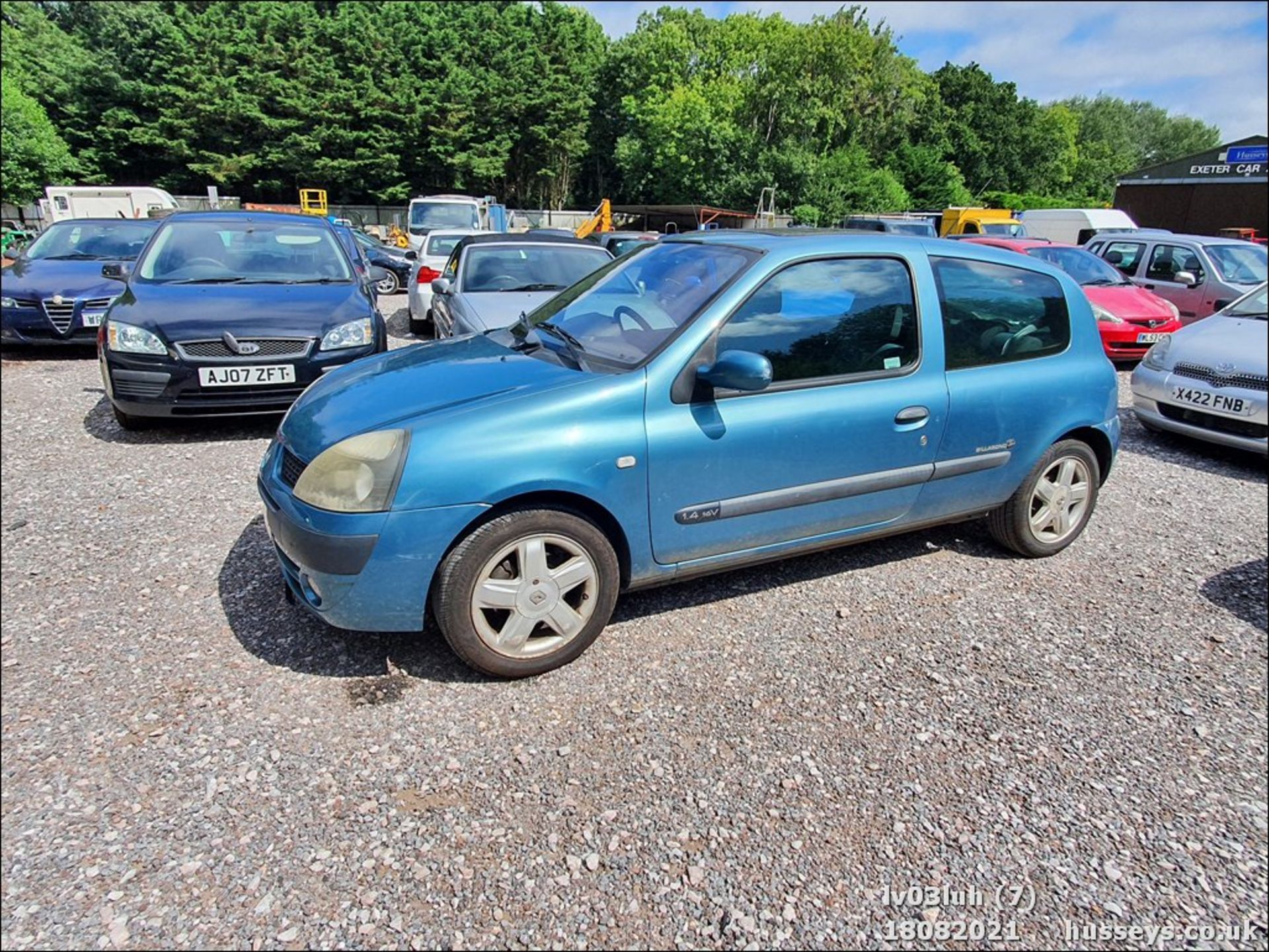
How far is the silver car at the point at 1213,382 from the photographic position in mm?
5039

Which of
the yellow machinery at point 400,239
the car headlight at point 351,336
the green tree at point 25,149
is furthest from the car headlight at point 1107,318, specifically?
the green tree at point 25,149

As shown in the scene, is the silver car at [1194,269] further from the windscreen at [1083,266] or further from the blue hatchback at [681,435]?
the blue hatchback at [681,435]

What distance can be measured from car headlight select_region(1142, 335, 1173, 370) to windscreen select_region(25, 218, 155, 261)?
10.4 meters

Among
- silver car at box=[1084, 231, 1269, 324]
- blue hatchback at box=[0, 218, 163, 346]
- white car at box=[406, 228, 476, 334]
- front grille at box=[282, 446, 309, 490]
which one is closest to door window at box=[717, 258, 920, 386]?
front grille at box=[282, 446, 309, 490]

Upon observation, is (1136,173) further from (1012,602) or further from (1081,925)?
(1081,925)

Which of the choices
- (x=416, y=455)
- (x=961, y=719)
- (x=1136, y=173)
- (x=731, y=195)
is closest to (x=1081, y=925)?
(x=961, y=719)

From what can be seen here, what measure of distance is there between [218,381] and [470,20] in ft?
161

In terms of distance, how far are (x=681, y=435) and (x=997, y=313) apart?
72.8 inches

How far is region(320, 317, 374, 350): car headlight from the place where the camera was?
511 cm

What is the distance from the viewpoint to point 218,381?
15.6 ft

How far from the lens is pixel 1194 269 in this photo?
1009 cm

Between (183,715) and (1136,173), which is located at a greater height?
(1136,173)

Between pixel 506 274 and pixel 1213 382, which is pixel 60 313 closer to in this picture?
pixel 506 274

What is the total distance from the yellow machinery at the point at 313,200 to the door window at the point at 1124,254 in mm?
29074
